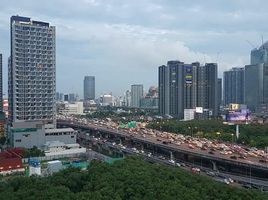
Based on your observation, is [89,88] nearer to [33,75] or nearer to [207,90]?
[207,90]

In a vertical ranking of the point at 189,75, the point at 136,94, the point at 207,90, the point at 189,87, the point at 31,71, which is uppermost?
the point at 189,75

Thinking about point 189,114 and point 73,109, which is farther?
point 73,109

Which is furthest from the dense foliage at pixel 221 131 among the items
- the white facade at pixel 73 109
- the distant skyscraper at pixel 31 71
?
the white facade at pixel 73 109

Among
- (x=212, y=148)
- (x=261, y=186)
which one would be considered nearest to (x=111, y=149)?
(x=212, y=148)

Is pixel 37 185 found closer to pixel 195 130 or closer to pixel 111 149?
pixel 111 149

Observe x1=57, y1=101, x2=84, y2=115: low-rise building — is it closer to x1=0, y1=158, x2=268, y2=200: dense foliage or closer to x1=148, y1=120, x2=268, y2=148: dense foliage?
x1=148, y1=120, x2=268, y2=148: dense foliage

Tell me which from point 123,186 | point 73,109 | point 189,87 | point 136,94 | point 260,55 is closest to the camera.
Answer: point 123,186

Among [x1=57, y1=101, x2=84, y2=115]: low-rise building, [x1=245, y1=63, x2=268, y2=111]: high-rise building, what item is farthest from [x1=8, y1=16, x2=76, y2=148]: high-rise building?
[x1=245, y1=63, x2=268, y2=111]: high-rise building

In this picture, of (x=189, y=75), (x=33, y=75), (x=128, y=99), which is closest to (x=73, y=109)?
(x=189, y=75)
